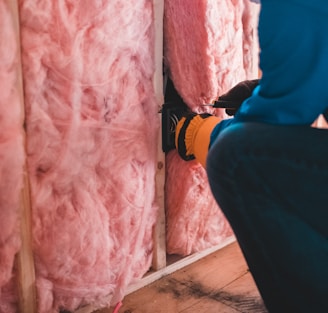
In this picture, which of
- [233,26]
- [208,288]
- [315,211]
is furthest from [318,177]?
[233,26]

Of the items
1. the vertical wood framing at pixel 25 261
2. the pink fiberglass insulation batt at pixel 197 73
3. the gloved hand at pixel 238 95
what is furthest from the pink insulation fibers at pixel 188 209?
the vertical wood framing at pixel 25 261

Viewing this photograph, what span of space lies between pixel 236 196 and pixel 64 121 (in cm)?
49

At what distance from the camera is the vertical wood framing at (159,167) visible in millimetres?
1166

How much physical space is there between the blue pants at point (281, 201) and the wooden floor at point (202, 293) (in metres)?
0.44

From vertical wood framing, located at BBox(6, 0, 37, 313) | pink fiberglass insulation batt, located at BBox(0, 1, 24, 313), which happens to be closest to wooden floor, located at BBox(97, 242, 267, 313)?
vertical wood framing, located at BBox(6, 0, 37, 313)

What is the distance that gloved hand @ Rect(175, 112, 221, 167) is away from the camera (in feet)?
3.61

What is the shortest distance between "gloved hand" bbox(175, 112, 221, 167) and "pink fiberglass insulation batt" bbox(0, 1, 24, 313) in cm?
47

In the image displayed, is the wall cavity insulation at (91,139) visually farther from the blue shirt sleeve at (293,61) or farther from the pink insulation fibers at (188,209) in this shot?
the blue shirt sleeve at (293,61)

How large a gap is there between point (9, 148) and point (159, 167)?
0.50 meters

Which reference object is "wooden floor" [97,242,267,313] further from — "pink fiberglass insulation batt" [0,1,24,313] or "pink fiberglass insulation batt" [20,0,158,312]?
"pink fiberglass insulation batt" [0,1,24,313]

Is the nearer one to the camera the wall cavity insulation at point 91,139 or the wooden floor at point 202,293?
the wall cavity insulation at point 91,139

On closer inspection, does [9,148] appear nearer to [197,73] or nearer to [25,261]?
[25,261]

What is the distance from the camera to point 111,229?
1.12 meters

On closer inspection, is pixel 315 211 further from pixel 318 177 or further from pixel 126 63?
pixel 126 63
